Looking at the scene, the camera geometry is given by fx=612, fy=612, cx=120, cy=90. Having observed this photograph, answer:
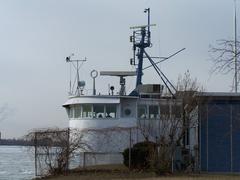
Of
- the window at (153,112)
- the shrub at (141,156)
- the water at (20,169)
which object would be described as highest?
the window at (153,112)

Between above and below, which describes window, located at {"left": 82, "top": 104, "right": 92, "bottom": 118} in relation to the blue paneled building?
Result: above

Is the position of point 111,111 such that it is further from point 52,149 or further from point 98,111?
point 52,149

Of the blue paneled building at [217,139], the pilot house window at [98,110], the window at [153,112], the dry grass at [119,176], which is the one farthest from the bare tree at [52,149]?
the window at [153,112]

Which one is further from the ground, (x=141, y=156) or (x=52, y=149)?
(x=52, y=149)

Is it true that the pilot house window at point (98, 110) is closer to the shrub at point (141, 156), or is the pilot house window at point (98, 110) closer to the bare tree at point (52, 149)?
the shrub at point (141, 156)

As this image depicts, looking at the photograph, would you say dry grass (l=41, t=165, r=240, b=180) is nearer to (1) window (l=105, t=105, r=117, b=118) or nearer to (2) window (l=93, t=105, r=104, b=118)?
(2) window (l=93, t=105, r=104, b=118)

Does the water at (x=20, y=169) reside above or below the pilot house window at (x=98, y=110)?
below

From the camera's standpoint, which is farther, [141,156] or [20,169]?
[20,169]

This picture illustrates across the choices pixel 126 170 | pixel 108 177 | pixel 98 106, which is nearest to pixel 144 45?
pixel 98 106

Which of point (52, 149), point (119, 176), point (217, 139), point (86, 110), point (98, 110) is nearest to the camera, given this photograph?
point (119, 176)

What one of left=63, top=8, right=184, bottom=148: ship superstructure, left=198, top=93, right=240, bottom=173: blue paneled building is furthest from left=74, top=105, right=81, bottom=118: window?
left=198, top=93, right=240, bottom=173: blue paneled building

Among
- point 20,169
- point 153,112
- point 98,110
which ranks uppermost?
point 98,110

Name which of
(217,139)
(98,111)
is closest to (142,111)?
(98,111)

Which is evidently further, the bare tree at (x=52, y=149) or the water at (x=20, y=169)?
the water at (x=20, y=169)
